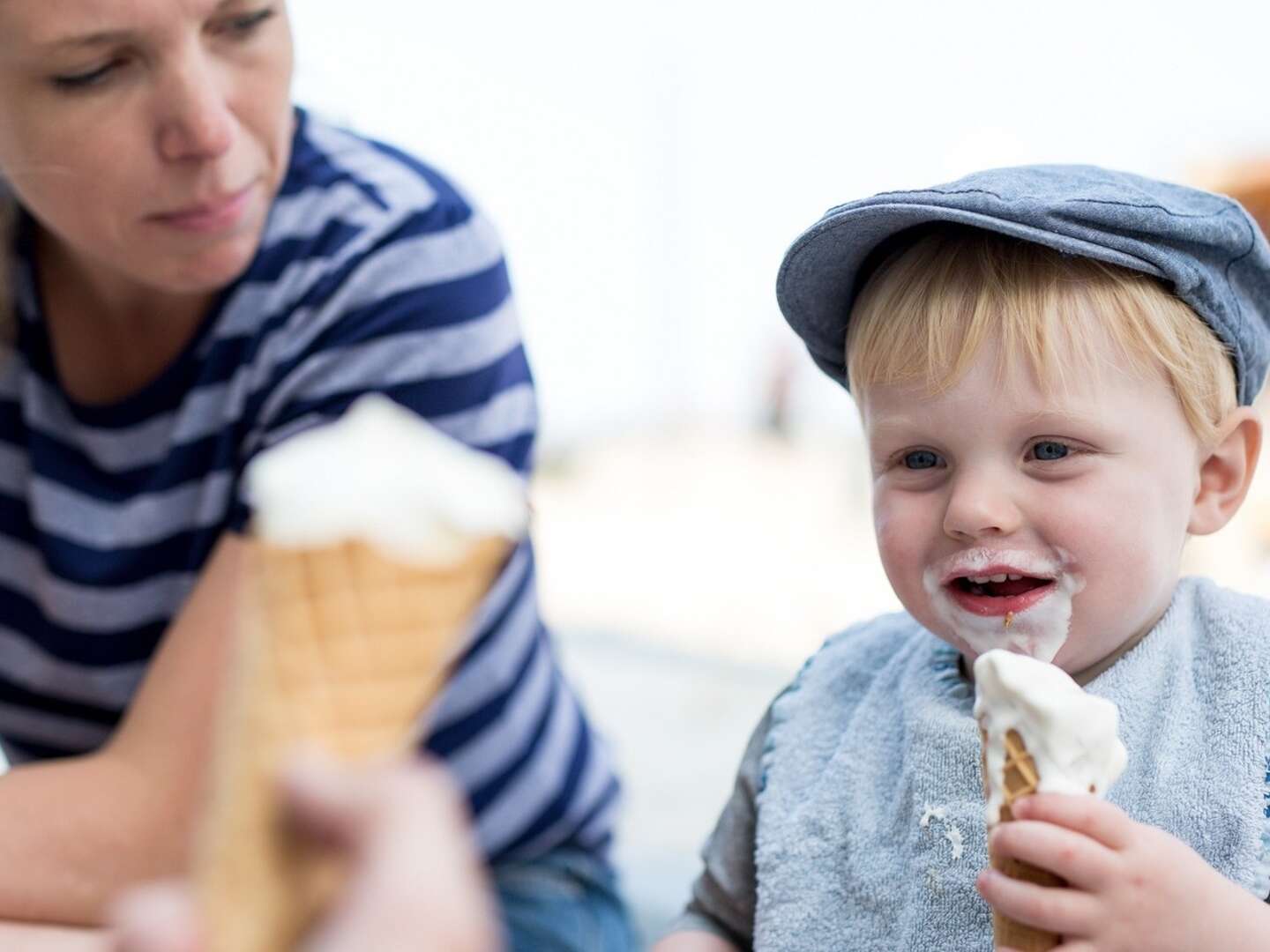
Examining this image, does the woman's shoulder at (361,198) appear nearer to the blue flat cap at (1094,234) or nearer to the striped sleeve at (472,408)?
the striped sleeve at (472,408)

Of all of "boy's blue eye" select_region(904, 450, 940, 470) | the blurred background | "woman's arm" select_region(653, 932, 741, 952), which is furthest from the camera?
the blurred background

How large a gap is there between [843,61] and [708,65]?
5.23 feet

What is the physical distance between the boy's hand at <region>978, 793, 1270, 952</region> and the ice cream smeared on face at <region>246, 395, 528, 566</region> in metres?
0.41

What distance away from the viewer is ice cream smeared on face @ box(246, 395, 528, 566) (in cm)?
59

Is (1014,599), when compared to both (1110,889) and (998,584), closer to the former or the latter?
(998,584)

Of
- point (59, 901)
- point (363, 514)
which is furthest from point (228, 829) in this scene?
point (59, 901)

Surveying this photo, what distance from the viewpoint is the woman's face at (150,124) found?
3.51ft

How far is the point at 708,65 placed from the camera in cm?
343

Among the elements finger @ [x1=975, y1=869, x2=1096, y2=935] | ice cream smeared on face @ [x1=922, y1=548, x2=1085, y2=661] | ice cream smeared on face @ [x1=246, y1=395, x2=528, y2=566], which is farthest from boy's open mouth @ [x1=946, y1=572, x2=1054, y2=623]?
ice cream smeared on face @ [x1=246, y1=395, x2=528, y2=566]

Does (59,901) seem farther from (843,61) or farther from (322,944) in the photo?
(843,61)

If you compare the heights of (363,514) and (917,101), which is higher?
(917,101)

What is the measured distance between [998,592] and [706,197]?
93.7 inches

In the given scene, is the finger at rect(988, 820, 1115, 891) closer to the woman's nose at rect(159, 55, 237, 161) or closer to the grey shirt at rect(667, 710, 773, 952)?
the grey shirt at rect(667, 710, 773, 952)

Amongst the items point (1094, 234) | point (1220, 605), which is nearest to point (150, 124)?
point (1094, 234)
